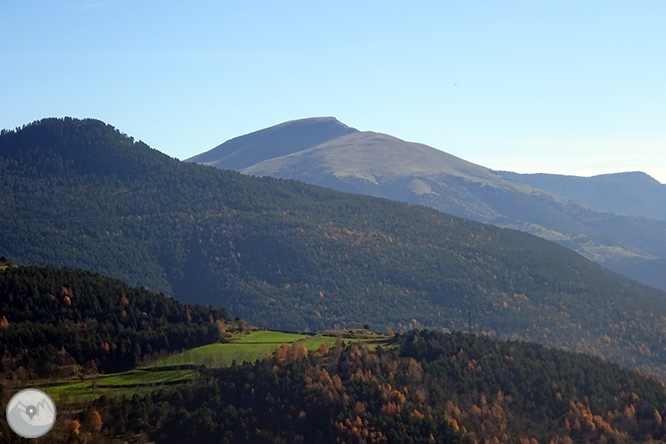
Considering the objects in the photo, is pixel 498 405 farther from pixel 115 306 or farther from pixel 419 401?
pixel 115 306

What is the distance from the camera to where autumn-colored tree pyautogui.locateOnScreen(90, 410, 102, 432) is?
95062 mm

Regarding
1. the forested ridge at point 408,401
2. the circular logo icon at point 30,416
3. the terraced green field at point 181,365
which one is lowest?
the forested ridge at point 408,401

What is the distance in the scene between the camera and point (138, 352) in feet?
394

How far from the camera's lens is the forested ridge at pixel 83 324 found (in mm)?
113875

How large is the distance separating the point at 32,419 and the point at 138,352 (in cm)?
3964

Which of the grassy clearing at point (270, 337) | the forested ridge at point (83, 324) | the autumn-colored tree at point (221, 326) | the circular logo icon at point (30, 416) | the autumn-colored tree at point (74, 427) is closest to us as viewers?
the circular logo icon at point (30, 416)

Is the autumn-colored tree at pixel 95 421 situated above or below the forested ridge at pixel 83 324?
below

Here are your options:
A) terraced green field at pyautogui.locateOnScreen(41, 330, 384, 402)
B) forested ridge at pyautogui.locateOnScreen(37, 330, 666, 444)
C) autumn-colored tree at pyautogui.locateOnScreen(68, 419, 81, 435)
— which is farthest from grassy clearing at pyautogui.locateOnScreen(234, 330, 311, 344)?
autumn-colored tree at pyautogui.locateOnScreen(68, 419, 81, 435)

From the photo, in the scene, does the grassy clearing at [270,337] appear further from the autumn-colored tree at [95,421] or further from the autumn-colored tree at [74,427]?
the autumn-colored tree at [74,427]

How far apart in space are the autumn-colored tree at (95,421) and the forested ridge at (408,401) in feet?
1.68

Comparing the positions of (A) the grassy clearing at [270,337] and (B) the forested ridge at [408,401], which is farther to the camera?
(A) the grassy clearing at [270,337]

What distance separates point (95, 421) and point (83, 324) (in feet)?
113

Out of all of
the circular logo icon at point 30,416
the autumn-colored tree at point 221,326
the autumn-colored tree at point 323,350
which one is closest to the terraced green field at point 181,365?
the autumn-colored tree at point 323,350

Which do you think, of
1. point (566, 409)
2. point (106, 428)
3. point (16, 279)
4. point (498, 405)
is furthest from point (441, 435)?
point (16, 279)
